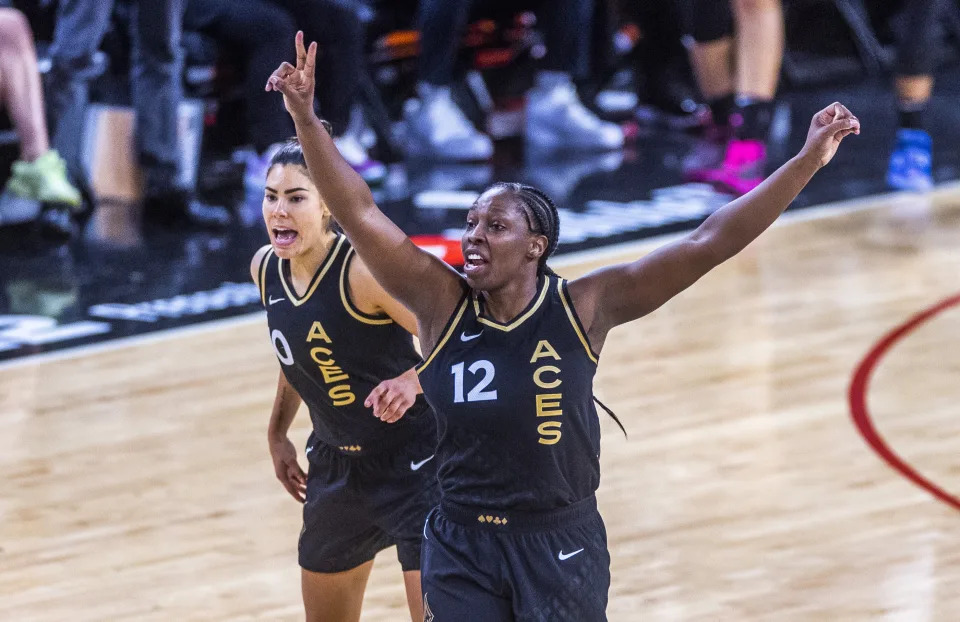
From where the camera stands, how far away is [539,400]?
2.77 m

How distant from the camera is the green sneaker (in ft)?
24.9

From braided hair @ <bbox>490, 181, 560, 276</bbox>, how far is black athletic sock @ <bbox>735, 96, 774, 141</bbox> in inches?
218

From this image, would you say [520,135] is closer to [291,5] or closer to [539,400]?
[291,5]

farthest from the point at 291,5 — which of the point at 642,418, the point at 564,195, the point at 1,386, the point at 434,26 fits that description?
the point at 642,418

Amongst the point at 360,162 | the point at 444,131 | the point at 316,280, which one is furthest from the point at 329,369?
the point at 444,131

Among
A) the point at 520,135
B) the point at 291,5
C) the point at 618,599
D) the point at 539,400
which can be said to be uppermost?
the point at 539,400

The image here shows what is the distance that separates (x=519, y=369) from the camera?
2.77 m

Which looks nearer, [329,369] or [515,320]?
[515,320]

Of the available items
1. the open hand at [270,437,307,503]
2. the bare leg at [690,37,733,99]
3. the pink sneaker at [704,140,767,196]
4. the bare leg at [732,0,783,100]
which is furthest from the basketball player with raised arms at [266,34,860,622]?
the bare leg at [690,37,733,99]

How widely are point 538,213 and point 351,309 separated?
2.01 feet

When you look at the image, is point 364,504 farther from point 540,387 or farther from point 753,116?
point 753,116

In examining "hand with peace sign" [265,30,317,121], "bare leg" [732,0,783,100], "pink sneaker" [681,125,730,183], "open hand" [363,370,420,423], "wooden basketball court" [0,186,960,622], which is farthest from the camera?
"pink sneaker" [681,125,730,183]

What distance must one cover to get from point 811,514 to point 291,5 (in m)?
4.71

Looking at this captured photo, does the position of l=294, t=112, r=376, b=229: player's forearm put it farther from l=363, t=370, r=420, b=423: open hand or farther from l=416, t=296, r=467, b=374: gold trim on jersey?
l=363, t=370, r=420, b=423: open hand
